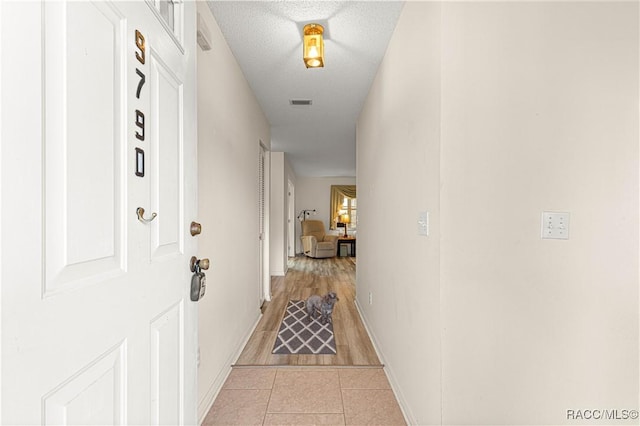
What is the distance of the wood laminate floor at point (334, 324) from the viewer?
2385 millimetres

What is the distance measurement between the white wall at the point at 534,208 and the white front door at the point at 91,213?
1064 millimetres

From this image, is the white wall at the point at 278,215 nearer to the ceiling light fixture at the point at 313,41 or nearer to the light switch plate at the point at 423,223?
the ceiling light fixture at the point at 313,41

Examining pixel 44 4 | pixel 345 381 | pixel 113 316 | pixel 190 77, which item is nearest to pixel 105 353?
pixel 113 316

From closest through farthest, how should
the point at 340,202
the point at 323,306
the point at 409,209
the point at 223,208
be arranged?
1. the point at 409,209
2. the point at 223,208
3. the point at 323,306
4. the point at 340,202

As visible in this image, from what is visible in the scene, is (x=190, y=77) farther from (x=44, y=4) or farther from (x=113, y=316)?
(x=113, y=316)

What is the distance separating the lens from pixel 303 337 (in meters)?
2.83

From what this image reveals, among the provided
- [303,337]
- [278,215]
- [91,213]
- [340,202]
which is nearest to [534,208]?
[91,213]

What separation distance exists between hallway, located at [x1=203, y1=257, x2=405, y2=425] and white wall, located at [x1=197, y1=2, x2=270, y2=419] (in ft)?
0.42

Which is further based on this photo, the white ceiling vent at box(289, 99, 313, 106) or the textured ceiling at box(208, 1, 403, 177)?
the white ceiling vent at box(289, 99, 313, 106)

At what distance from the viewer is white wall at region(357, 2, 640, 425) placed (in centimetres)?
125

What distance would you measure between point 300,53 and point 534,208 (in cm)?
191

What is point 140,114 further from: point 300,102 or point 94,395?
point 300,102

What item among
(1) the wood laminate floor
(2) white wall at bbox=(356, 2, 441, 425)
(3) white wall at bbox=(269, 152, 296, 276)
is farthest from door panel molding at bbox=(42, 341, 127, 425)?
Answer: (3) white wall at bbox=(269, 152, 296, 276)

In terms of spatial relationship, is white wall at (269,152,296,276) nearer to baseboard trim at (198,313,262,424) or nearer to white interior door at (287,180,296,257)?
white interior door at (287,180,296,257)
